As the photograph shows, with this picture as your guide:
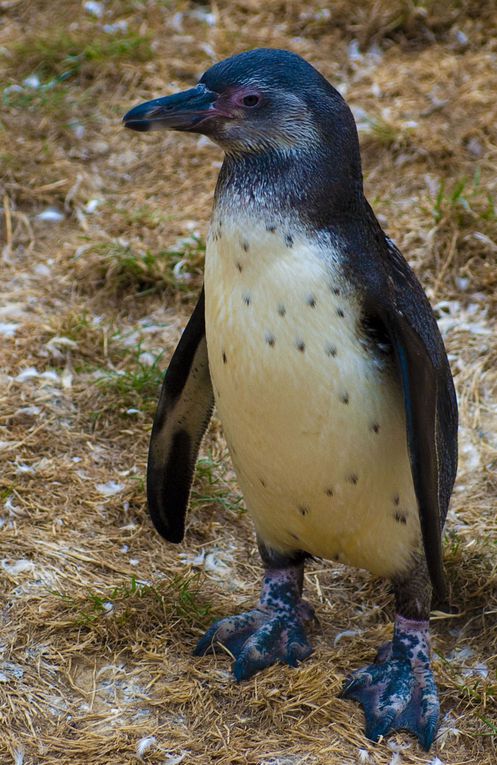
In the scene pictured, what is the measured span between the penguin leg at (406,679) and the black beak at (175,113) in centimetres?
121

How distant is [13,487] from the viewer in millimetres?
3660

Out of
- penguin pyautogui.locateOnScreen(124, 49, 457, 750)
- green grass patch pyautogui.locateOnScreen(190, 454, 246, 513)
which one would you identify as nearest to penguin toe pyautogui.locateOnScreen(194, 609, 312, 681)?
penguin pyautogui.locateOnScreen(124, 49, 457, 750)

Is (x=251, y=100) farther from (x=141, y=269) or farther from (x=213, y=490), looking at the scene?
(x=141, y=269)

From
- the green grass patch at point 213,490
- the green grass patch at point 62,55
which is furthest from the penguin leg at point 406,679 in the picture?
the green grass patch at point 62,55

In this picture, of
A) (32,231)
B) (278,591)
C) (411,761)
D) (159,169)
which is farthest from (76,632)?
(159,169)

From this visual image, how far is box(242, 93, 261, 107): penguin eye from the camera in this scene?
2664 millimetres

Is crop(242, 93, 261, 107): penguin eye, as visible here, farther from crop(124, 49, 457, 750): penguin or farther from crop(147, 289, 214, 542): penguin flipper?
crop(147, 289, 214, 542): penguin flipper

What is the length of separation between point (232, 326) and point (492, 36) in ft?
13.2

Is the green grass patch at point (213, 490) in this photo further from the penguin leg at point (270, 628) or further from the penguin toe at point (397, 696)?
the penguin toe at point (397, 696)

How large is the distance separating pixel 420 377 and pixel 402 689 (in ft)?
2.83

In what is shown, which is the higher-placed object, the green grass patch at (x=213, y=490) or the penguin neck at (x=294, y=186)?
the penguin neck at (x=294, y=186)

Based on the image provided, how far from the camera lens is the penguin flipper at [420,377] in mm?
2635

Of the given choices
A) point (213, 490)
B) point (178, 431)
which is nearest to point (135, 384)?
point (213, 490)

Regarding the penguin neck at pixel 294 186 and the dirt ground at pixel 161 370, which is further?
the dirt ground at pixel 161 370
